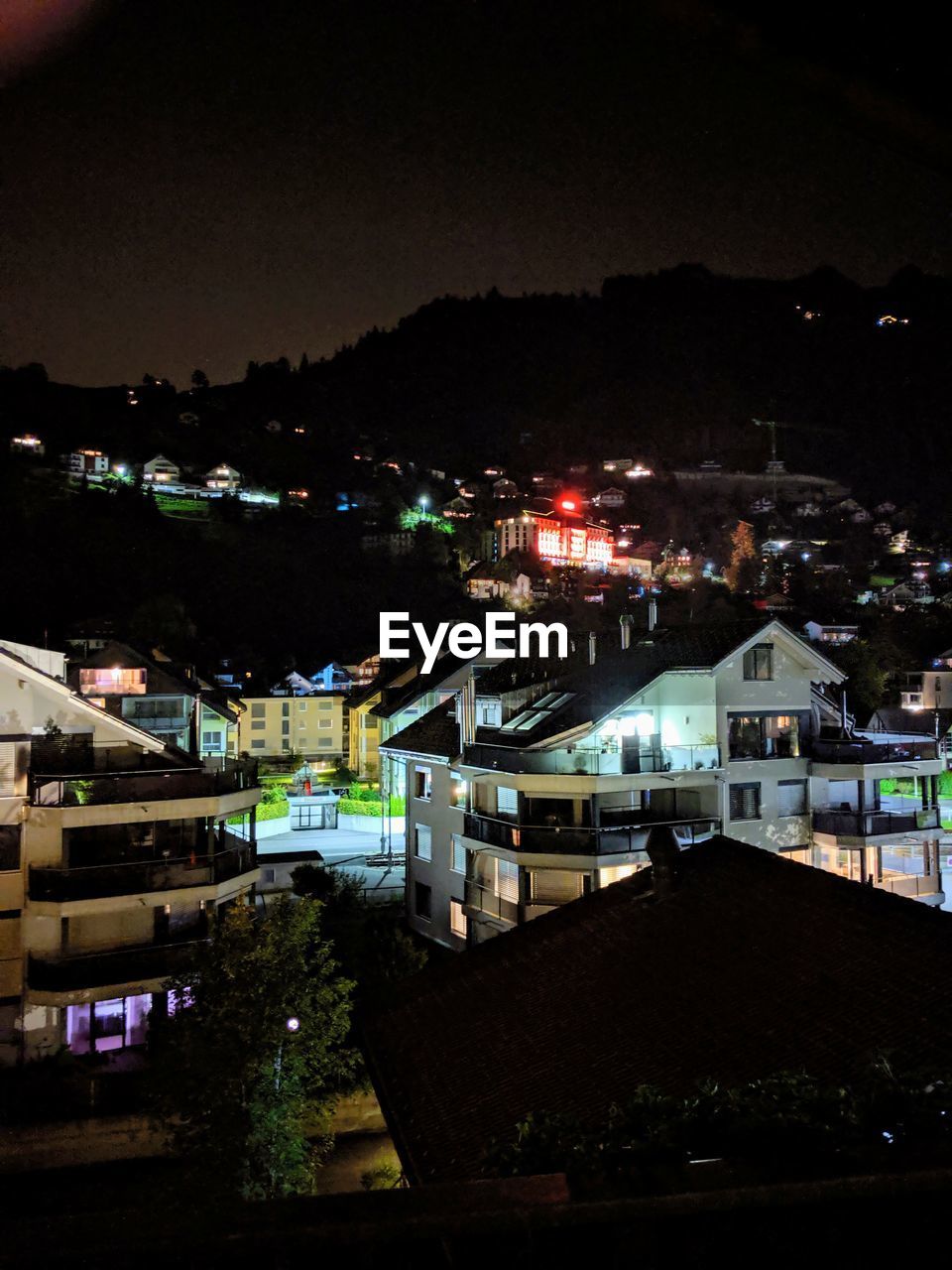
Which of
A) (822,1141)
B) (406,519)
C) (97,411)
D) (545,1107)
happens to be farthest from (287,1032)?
(97,411)

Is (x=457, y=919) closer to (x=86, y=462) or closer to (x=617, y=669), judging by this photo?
(x=617, y=669)

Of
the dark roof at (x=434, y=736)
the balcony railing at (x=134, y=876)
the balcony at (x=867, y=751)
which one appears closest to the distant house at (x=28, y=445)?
the dark roof at (x=434, y=736)

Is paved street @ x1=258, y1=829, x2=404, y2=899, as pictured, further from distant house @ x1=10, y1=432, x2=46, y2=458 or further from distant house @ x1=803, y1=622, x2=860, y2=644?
distant house @ x1=10, y1=432, x2=46, y2=458

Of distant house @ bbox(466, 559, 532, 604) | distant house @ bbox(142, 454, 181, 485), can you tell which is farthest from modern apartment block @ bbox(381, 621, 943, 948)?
distant house @ bbox(142, 454, 181, 485)

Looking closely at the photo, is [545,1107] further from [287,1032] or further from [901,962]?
[287,1032]

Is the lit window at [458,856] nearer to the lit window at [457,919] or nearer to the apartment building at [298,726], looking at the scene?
the lit window at [457,919]

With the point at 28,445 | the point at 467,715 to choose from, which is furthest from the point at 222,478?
the point at 467,715
